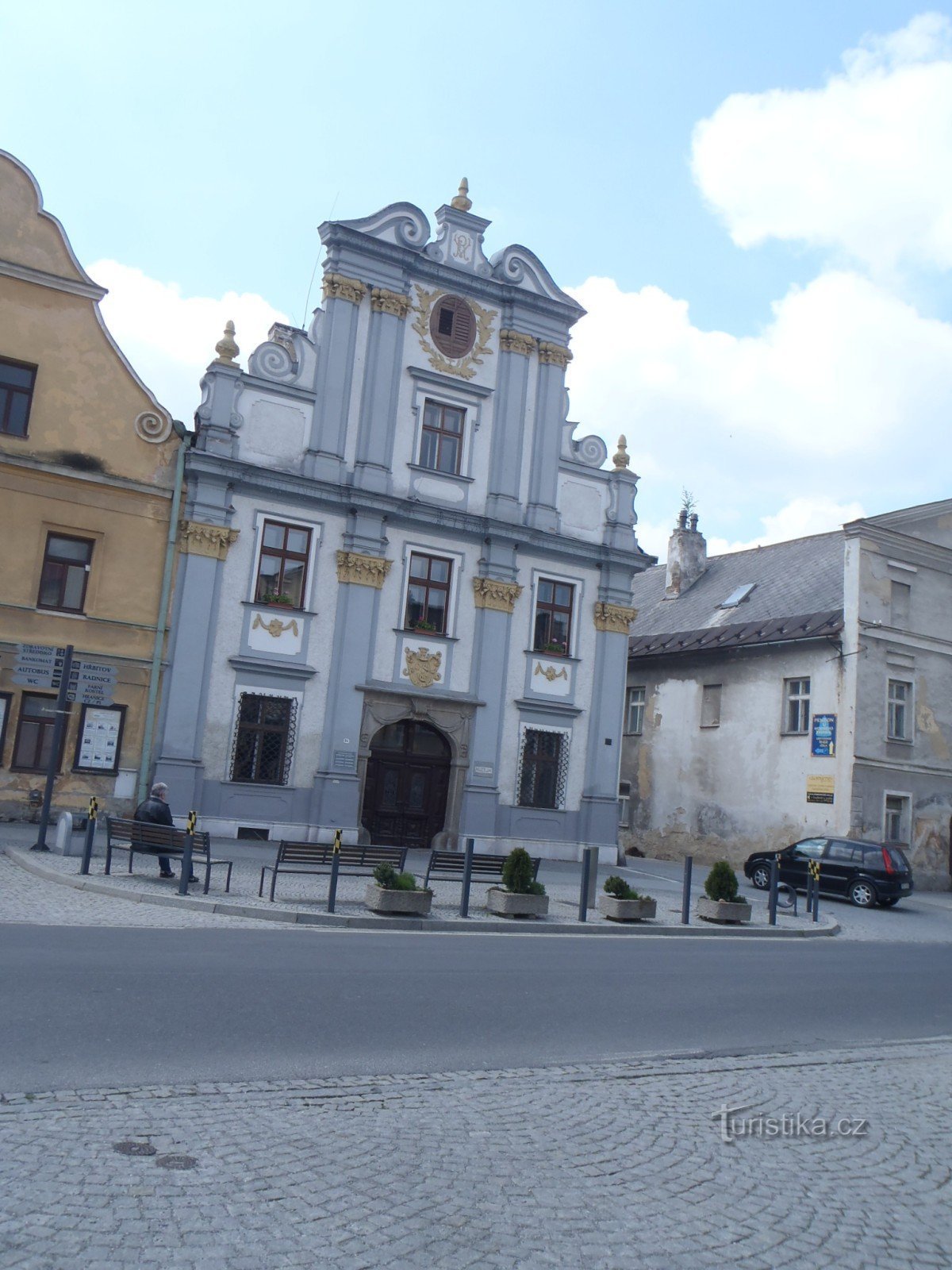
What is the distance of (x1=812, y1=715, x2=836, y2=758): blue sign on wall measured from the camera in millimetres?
32281

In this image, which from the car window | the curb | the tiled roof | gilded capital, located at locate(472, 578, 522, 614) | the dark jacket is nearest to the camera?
the curb

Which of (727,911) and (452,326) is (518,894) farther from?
(452,326)

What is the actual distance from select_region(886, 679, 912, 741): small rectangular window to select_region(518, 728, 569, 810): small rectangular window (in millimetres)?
10578

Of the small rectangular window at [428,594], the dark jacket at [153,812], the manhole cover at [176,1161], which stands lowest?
the manhole cover at [176,1161]

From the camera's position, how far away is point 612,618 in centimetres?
2942

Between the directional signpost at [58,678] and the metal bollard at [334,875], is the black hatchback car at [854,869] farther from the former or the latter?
the directional signpost at [58,678]

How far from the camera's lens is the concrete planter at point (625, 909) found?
17.5 meters

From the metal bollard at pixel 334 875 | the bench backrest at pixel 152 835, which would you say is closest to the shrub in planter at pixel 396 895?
the metal bollard at pixel 334 875

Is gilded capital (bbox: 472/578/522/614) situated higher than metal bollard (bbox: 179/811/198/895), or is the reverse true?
gilded capital (bbox: 472/578/522/614)

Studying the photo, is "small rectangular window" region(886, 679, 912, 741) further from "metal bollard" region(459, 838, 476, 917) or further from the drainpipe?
"metal bollard" region(459, 838, 476, 917)

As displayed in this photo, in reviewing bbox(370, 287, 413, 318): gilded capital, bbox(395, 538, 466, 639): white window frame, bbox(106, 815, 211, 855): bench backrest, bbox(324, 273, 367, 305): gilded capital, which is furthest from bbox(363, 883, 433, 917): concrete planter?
bbox(370, 287, 413, 318): gilded capital

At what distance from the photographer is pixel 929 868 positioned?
33281 mm

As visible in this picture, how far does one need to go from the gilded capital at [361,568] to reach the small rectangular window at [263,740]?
300cm

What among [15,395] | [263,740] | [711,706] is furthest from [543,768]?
[15,395]
